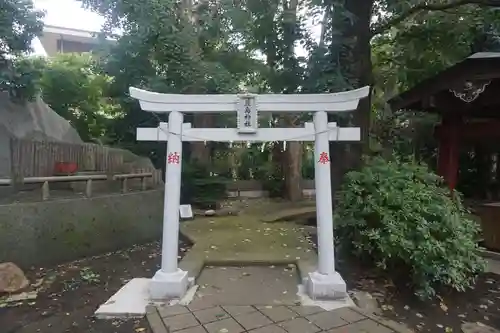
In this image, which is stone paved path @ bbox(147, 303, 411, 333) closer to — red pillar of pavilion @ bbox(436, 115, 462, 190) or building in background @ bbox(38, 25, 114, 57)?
red pillar of pavilion @ bbox(436, 115, 462, 190)

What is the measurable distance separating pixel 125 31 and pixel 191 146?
495 cm

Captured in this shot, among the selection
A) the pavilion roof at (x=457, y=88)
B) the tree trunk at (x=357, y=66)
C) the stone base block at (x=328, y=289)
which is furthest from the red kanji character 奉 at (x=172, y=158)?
the pavilion roof at (x=457, y=88)

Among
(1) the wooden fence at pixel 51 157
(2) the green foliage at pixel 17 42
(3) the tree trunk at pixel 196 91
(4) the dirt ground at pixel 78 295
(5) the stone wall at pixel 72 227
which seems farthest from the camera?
(3) the tree trunk at pixel 196 91

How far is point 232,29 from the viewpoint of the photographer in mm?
8289

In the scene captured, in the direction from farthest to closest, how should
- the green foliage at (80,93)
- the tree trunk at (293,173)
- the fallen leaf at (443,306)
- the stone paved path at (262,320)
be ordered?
the tree trunk at (293,173)
the green foliage at (80,93)
the fallen leaf at (443,306)
the stone paved path at (262,320)

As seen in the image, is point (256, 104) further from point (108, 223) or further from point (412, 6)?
point (412, 6)

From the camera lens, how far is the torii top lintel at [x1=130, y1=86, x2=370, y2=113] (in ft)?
14.8

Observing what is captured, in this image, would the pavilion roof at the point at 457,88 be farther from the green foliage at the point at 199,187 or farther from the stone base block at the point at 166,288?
the green foliage at the point at 199,187

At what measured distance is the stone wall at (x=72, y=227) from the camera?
5.23 metres

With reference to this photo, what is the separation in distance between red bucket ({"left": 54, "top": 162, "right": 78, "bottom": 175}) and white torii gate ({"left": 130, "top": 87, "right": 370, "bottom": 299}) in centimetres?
290

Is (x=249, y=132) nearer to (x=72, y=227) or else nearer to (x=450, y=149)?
(x=72, y=227)

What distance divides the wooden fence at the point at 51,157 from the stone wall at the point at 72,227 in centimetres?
72

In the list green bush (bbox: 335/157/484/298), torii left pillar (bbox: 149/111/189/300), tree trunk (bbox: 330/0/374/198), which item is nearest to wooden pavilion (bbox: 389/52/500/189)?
tree trunk (bbox: 330/0/374/198)

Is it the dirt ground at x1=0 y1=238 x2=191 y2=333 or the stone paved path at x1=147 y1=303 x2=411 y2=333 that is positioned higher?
the stone paved path at x1=147 y1=303 x2=411 y2=333
